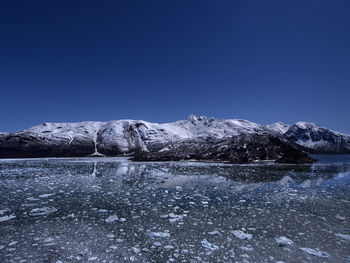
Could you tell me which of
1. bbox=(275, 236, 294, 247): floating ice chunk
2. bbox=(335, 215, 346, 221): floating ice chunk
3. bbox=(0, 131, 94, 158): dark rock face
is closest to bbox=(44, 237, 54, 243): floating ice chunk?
bbox=(275, 236, 294, 247): floating ice chunk

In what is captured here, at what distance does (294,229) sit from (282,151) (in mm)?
58272

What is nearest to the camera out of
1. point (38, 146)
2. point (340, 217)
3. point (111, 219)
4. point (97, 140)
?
point (111, 219)

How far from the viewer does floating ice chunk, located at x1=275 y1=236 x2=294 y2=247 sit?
5.99 m

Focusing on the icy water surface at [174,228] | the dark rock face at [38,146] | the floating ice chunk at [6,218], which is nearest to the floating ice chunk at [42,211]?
the icy water surface at [174,228]

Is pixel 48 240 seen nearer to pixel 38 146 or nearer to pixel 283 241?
pixel 283 241

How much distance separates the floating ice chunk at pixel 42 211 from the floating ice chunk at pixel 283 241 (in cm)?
986

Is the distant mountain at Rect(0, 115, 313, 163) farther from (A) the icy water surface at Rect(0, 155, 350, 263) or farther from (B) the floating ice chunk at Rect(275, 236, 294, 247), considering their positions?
(B) the floating ice chunk at Rect(275, 236, 294, 247)

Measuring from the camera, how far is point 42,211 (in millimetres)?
9008

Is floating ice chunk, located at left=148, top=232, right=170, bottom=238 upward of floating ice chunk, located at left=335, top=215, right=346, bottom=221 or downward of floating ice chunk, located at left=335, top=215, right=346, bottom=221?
downward

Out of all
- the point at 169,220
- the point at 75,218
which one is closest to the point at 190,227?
the point at 169,220

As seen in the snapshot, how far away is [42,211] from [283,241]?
34.6ft

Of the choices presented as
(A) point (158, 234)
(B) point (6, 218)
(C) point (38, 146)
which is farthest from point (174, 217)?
(C) point (38, 146)

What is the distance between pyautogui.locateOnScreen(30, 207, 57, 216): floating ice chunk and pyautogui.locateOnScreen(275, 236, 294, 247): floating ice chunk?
986cm

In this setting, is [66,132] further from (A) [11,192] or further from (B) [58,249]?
(B) [58,249]
